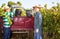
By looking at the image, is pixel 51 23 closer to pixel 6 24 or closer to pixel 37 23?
pixel 37 23

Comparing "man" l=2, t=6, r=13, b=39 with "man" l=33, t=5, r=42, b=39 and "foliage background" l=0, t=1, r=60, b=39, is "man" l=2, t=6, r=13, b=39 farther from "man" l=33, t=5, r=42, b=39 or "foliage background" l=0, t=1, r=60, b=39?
"foliage background" l=0, t=1, r=60, b=39

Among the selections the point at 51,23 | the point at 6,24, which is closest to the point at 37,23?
the point at 51,23

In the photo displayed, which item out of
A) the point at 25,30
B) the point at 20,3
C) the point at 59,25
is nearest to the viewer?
the point at 59,25

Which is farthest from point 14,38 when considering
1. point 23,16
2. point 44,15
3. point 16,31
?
point 44,15

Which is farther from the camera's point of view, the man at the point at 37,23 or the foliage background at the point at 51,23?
the foliage background at the point at 51,23

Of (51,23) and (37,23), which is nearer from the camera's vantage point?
(37,23)

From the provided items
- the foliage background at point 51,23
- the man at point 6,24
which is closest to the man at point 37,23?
the foliage background at point 51,23

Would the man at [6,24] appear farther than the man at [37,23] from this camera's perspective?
Yes

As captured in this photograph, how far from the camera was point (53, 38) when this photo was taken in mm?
8406

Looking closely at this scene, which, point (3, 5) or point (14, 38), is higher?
point (3, 5)

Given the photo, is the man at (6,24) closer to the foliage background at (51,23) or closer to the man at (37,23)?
the man at (37,23)

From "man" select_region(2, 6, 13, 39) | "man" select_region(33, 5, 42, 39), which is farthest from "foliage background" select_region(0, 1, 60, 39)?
"man" select_region(2, 6, 13, 39)

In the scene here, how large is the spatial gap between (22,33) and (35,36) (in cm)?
92

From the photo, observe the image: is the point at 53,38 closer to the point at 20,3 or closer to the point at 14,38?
the point at 14,38
